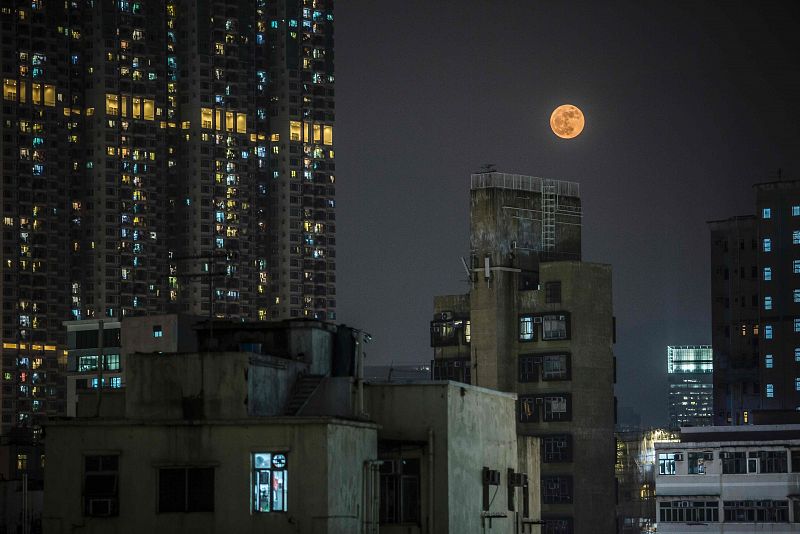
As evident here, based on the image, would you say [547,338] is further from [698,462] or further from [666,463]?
[698,462]

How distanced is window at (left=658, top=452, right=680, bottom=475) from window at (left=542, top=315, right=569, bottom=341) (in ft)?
34.8

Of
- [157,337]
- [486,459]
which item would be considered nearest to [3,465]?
[157,337]

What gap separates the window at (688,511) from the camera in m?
107

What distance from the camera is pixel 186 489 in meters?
40.4

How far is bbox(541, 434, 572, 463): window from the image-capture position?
10888 centimetres

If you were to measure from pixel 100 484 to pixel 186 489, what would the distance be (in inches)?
94.7

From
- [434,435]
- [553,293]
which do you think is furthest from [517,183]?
[434,435]

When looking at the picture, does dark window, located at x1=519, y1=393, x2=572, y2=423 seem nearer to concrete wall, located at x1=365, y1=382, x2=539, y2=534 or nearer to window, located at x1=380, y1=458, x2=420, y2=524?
concrete wall, located at x1=365, y1=382, x2=539, y2=534

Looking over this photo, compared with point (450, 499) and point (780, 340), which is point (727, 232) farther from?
point (450, 499)

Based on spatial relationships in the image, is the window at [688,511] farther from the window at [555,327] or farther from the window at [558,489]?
the window at [555,327]

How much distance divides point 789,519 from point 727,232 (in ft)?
291

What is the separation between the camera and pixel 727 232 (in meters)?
189

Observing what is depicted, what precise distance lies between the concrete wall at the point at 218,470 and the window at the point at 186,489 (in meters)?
0.17

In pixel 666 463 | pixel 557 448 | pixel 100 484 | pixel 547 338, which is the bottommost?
pixel 666 463
